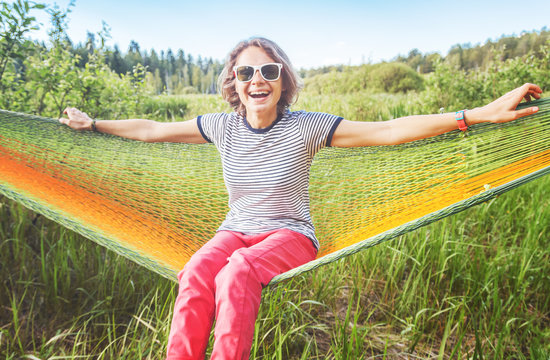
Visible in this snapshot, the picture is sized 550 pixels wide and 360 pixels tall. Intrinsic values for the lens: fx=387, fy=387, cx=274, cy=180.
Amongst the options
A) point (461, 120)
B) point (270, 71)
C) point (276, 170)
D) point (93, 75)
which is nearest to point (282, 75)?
point (270, 71)

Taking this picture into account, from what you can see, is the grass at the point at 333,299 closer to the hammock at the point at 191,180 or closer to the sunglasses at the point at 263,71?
the hammock at the point at 191,180

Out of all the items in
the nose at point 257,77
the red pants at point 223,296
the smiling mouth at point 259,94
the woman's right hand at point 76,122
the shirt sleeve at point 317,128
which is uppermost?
the nose at point 257,77

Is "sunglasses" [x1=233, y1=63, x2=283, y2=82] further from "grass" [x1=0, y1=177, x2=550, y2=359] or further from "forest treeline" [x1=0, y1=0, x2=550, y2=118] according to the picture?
"grass" [x1=0, y1=177, x2=550, y2=359]

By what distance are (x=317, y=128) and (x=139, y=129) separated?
83cm

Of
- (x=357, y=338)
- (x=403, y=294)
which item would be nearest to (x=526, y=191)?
(x=403, y=294)

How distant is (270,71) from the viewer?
4.68ft

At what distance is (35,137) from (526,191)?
9.87 feet

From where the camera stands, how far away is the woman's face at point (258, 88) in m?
1.42

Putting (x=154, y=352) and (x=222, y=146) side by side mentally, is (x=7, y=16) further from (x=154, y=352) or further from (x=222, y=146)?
(x=154, y=352)

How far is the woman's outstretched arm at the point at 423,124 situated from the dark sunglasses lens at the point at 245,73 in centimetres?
38

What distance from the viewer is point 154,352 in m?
1.60

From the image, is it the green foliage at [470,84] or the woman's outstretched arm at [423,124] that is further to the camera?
the green foliage at [470,84]

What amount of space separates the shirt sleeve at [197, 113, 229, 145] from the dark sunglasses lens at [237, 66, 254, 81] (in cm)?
22

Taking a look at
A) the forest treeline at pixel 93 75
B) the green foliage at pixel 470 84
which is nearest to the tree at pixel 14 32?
the forest treeline at pixel 93 75
